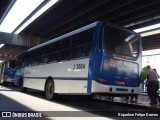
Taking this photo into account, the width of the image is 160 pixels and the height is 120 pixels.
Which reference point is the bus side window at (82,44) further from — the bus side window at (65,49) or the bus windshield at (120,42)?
the bus windshield at (120,42)

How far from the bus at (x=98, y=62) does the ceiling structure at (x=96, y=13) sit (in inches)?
168

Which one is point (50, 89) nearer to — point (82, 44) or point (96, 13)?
point (82, 44)

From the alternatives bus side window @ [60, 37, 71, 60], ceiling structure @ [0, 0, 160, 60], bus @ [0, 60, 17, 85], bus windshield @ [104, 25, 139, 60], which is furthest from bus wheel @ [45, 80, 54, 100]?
bus @ [0, 60, 17, 85]

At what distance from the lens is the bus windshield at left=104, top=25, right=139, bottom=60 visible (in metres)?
10.3

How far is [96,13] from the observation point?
1812 cm

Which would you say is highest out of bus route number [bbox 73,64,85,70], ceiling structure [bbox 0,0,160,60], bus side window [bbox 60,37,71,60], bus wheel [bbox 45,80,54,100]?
ceiling structure [bbox 0,0,160,60]

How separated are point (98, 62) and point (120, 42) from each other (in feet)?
4.66

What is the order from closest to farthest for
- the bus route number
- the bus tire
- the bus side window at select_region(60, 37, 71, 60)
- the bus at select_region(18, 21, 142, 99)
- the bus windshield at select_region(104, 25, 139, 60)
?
the bus at select_region(18, 21, 142, 99) < the bus windshield at select_region(104, 25, 139, 60) < the bus route number < the bus side window at select_region(60, 37, 71, 60) < the bus tire

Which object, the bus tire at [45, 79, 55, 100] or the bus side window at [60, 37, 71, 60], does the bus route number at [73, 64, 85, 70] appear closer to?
the bus side window at [60, 37, 71, 60]

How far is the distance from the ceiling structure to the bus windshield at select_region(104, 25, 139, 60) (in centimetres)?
464

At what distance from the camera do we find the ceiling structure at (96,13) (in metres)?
15.8

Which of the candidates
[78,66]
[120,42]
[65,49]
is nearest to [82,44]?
[78,66]

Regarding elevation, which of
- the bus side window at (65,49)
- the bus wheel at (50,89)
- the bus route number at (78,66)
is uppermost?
the bus side window at (65,49)

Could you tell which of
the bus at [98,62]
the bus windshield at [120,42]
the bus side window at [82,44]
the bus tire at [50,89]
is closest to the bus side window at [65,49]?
the bus at [98,62]
